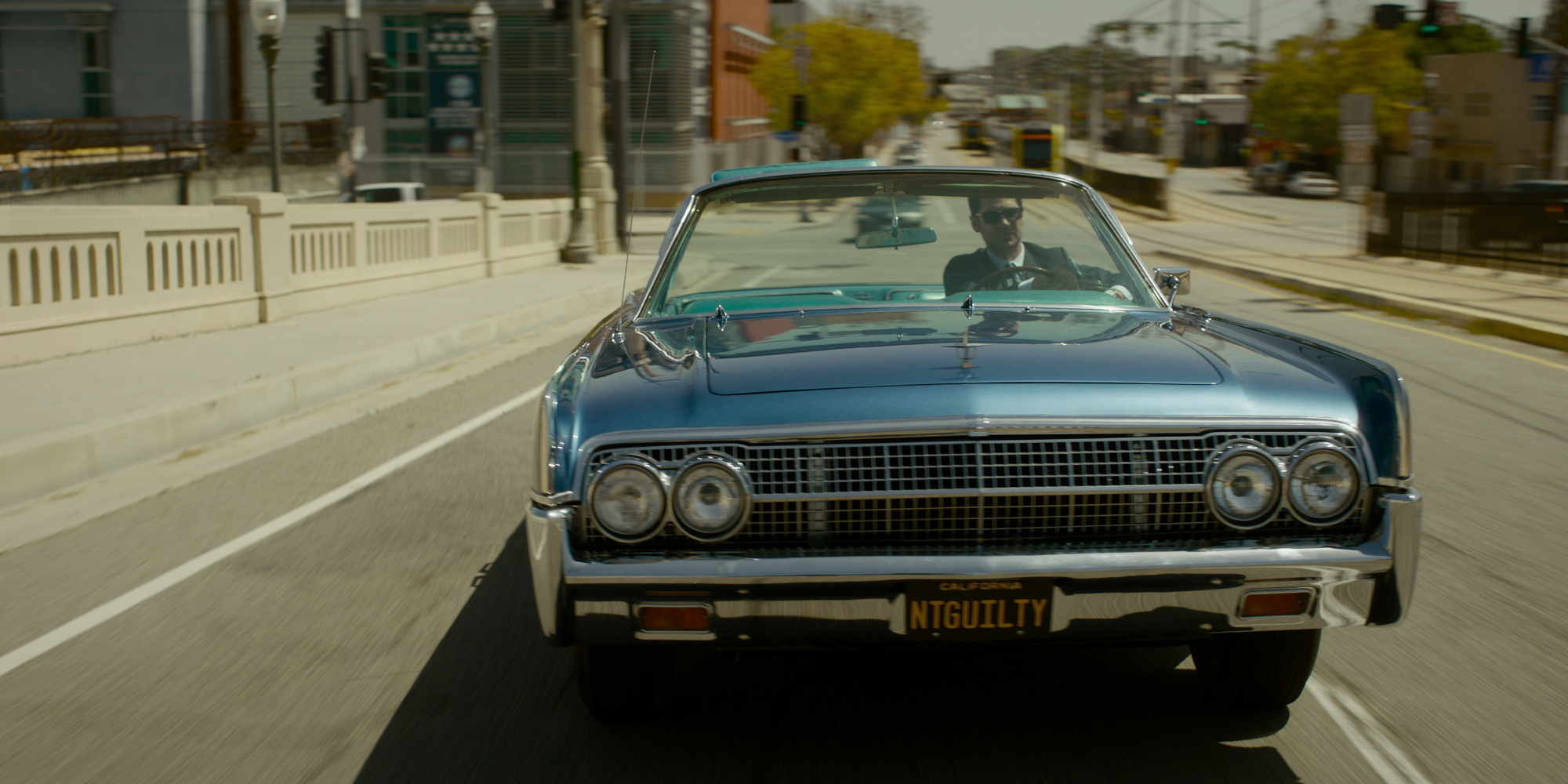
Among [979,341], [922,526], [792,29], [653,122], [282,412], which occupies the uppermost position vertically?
[792,29]

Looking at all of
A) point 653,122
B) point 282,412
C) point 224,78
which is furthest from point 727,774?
point 224,78

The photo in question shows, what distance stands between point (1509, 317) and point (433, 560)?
14018 millimetres

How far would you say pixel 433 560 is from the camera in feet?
18.5

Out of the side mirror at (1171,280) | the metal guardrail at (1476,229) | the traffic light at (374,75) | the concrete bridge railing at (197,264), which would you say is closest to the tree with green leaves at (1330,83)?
the metal guardrail at (1476,229)

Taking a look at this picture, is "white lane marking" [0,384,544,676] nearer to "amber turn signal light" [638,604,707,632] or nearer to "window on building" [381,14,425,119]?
"amber turn signal light" [638,604,707,632]

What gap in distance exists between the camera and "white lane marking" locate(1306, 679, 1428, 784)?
133 inches

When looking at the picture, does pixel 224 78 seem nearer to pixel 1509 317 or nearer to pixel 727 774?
pixel 1509 317

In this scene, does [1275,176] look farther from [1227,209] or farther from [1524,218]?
[1524,218]

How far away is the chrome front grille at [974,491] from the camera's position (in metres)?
3.03

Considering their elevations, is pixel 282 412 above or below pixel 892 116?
below

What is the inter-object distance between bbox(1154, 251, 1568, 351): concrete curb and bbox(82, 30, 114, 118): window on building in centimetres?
3783

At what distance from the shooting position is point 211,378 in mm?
10367

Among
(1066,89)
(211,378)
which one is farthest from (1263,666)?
(1066,89)

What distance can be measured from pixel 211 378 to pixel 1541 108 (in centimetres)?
5818
